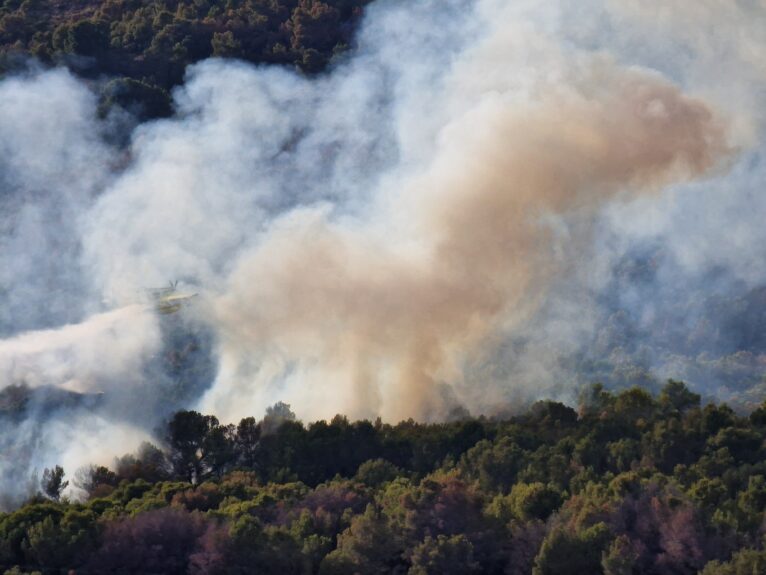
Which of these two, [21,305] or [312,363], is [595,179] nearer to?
[312,363]

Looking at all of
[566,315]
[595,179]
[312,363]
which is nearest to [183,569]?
[312,363]

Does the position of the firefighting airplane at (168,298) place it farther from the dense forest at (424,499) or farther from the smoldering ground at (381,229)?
the dense forest at (424,499)

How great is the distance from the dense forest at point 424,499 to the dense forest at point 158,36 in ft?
88.5

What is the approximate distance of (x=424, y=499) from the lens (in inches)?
1642

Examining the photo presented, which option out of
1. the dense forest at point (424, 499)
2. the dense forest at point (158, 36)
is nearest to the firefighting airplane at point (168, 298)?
the dense forest at point (424, 499)

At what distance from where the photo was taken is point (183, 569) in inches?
1598

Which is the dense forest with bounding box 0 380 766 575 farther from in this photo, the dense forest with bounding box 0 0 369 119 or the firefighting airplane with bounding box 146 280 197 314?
the dense forest with bounding box 0 0 369 119

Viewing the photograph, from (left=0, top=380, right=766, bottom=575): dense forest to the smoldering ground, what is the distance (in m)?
5.76

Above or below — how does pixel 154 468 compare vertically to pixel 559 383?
below

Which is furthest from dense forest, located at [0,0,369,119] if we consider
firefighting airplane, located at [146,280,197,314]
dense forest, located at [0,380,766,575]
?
dense forest, located at [0,380,766,575]

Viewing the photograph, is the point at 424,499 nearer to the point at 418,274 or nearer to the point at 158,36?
the point at 418,274

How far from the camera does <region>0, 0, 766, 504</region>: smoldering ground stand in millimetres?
57219

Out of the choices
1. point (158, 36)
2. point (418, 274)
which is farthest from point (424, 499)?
point (158, 36)

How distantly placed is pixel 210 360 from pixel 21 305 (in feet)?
21.5
